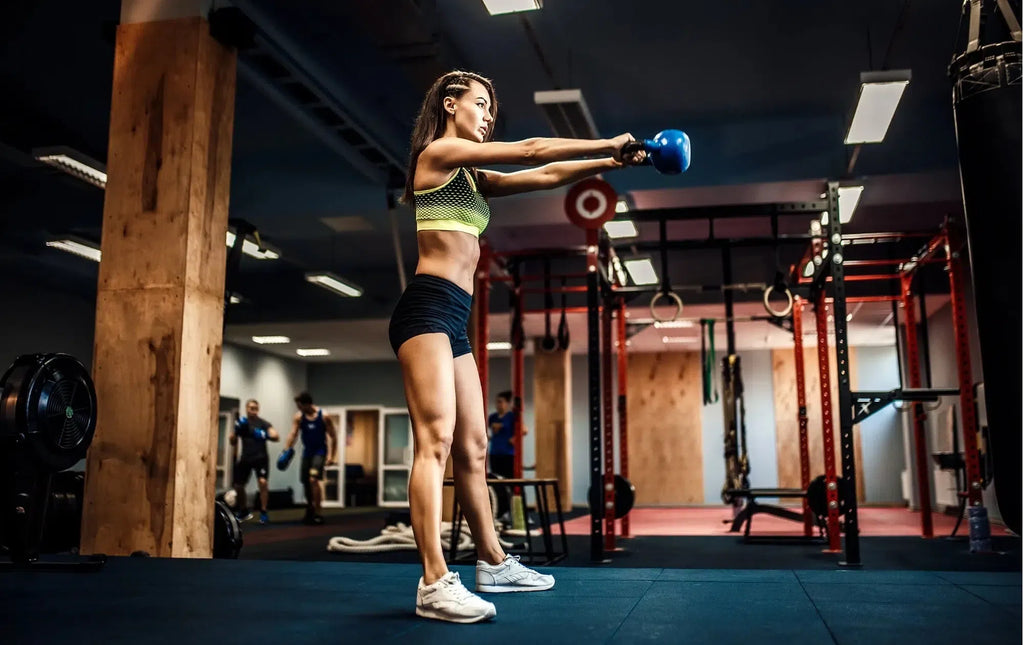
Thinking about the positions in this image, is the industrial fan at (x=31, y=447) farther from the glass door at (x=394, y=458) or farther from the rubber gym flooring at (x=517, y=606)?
the glass door at (x=394, y=458)

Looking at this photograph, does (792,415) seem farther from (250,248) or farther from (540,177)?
(540,177)

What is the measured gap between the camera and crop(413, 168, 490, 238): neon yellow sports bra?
2164 mm

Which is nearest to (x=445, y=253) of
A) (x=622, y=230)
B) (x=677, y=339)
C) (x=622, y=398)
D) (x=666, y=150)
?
(x=666, y=150)

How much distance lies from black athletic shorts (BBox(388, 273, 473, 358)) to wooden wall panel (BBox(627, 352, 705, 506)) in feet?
41.6

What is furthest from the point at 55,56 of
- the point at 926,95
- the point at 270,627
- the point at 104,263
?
the point at 926,95

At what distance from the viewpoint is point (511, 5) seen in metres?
4.45

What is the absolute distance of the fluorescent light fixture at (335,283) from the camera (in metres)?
9.59

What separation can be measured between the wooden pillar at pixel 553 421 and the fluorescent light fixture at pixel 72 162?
7.49 meters

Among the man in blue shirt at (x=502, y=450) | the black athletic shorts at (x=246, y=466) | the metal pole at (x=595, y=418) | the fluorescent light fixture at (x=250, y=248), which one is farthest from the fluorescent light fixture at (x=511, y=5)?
the black athletic shorts at (x=246, y=466)

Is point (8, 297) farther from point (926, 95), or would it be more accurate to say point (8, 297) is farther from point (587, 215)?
point (926, 95)

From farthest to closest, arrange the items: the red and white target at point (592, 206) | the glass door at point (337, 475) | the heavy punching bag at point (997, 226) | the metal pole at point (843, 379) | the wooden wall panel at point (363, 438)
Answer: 1. the wooden wall panel at point (363, 438)
2. the glass door at point (337, 475)
3. the red and white target at point (592, 206)
4. the metal pole at point (843, 379)
5. the heavy punching bag at point (997, 226)

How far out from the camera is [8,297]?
33.7 ft

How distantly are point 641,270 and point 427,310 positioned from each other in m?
7.75

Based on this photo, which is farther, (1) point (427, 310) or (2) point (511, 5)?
(2) point (511, 5)
